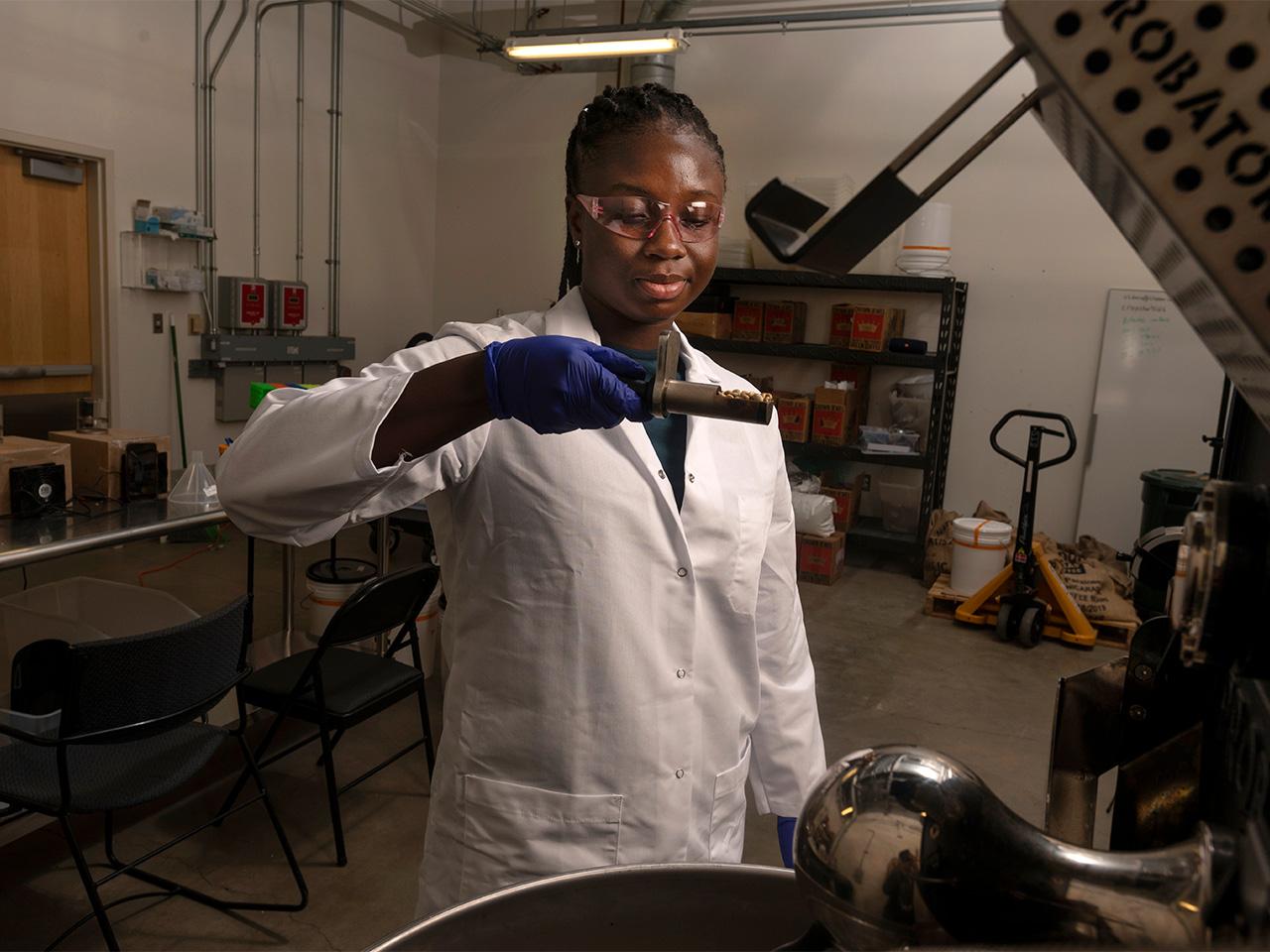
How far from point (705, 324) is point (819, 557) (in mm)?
1554

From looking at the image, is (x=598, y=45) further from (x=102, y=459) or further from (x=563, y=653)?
(x=563, y=653)

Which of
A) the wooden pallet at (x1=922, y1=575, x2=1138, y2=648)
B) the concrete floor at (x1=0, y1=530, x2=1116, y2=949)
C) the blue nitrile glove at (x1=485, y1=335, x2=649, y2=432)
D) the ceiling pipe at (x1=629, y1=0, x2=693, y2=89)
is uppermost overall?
the ceiling pipe at (x1=629, y1=0, x2=693, y2=89)

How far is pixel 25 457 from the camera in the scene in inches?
109

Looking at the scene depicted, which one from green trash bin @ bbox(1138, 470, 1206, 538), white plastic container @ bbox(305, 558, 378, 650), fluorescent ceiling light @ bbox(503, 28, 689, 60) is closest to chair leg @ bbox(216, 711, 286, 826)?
white plastic container @ bbox(305, 558, 378, 650)

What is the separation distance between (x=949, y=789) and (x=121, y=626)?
2.78m

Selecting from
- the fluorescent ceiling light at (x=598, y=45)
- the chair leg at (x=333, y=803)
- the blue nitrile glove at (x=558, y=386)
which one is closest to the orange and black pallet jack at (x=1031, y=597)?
the fluorescent ceiling light at (x=598, y=45)

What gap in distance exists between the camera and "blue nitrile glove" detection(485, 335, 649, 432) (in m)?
0.84

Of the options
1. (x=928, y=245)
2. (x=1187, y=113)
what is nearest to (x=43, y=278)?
(x=928, y=245)

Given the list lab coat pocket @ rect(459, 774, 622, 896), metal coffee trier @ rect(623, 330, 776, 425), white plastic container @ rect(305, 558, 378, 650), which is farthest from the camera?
white plastic container @ rect(305, 558, 378, 650)

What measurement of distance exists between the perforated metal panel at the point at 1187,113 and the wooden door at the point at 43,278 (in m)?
5.52

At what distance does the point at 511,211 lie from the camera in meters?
7.14

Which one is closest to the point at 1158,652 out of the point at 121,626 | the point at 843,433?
the point at 121,626

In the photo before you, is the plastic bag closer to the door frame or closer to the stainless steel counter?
the stainless steel counter

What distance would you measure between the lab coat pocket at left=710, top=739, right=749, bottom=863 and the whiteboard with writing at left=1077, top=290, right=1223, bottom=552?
16.3 feet
